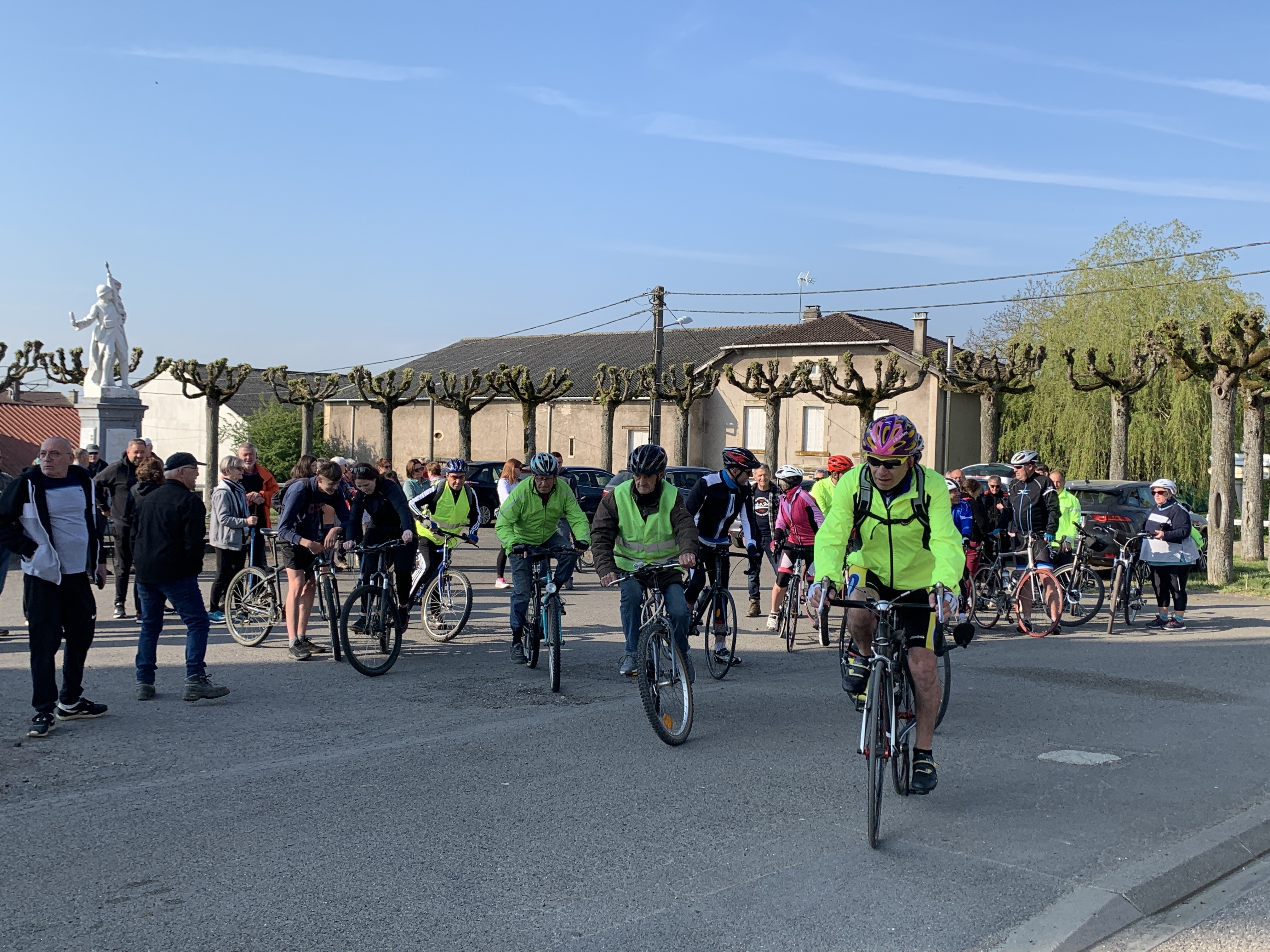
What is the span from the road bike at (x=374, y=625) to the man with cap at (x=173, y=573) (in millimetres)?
1307

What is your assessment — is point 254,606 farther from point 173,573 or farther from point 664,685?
point 664,685

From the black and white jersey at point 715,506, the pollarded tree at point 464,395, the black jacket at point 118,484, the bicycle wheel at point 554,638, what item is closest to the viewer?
the bicycle wheel at point 554,638

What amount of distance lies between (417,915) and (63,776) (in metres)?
3.00

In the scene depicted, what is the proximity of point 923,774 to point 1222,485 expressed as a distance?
15327 mm

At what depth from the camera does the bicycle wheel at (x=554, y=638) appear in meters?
8.97

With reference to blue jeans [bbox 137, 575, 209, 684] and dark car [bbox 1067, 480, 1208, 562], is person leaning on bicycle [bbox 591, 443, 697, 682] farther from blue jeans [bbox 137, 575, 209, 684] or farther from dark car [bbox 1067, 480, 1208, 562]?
dark car [bbox 1067, 480, 1208, 562]

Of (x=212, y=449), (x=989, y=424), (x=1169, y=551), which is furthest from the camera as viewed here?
(x=212, y=449)

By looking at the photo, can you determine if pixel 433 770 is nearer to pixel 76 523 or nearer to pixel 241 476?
pixel 76 523

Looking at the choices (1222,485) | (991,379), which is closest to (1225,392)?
(1222,485)

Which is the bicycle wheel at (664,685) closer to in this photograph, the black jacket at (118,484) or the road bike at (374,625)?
the road bike at (374,625)

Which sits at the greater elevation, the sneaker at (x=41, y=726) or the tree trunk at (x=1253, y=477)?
the tree trunk at (x=1253, y=477)

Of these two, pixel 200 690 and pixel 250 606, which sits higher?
pixel 250 606

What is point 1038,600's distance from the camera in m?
13.4

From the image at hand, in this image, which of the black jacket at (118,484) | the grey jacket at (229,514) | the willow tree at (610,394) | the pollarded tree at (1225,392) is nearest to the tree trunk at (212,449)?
the willow tree at (610,394)
